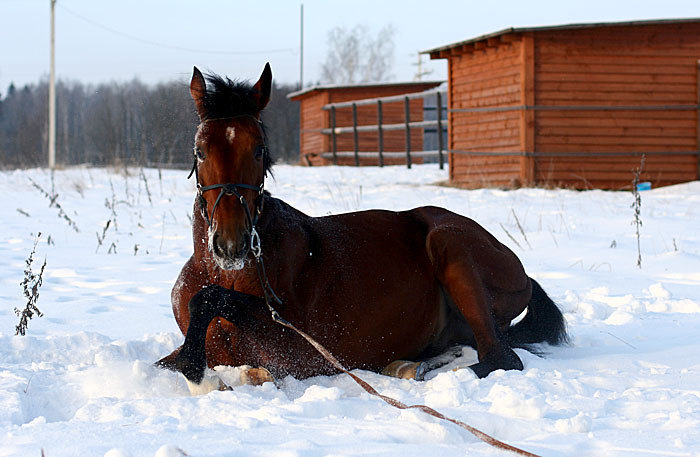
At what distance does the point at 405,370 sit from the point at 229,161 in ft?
5.06

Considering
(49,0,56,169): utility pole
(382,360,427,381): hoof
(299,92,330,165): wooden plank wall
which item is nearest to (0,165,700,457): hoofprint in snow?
(382,360,427,381): hoof

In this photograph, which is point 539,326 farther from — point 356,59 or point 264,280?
→ point 356,59

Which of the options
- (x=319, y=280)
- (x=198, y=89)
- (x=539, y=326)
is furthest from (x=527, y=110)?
(x=198, y=89)

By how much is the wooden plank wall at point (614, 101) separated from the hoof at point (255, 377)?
14.4m

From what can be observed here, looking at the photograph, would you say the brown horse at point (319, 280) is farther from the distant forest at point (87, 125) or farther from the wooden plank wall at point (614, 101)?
the distant forest at point (87, 125)

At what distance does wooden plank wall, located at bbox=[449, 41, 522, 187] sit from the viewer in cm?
1722

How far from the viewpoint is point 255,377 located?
10.8 feet

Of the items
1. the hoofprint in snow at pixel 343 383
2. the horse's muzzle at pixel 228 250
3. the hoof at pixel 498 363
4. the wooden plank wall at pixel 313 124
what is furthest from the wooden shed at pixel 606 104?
the wooden plank wall at pixel 313 124

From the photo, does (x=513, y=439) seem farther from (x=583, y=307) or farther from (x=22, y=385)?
(x=583, y=307)

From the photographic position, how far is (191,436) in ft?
7.61

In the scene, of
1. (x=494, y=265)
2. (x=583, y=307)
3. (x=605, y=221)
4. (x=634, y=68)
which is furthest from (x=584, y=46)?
(x=494, y=265)

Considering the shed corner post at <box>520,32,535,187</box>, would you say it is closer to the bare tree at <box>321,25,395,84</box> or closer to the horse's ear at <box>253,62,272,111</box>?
the horse's ear at <box>253,62,272,111</box>

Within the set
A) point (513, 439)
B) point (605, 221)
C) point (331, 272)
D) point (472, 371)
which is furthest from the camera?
point (605, 221)

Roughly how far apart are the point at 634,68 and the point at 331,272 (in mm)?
15153
